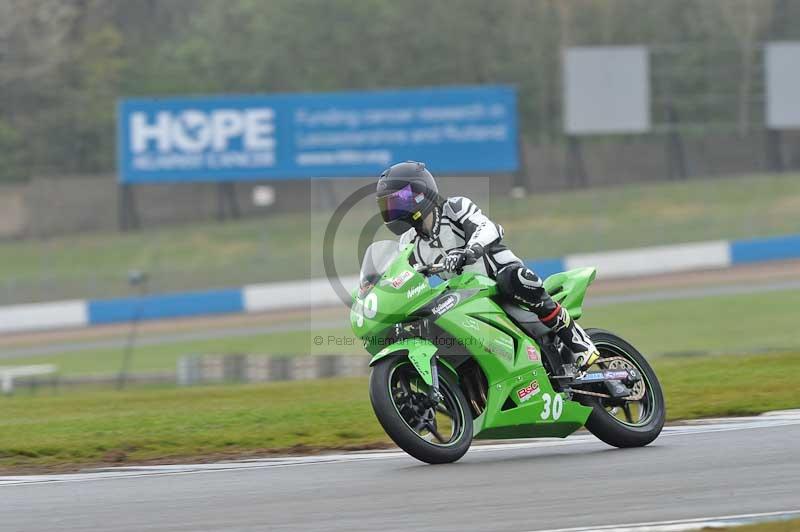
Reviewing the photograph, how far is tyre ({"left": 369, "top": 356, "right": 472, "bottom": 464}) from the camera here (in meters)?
7.38

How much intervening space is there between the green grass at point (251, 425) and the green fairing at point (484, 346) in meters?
1.56

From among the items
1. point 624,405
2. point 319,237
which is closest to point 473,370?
point 624,405

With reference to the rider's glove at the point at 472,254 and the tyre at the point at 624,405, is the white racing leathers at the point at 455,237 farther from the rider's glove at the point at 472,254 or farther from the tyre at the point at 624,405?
the tyre at the point at 624,405

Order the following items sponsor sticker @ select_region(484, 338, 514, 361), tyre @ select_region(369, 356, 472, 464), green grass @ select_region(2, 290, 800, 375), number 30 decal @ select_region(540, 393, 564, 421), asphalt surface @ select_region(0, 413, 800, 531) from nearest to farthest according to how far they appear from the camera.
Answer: asphalt surface @ select_region(0, 413, 800, 531) < tyre @ select_region(369, 356, 472, 464) < sponsor sticker @ select_region(484, 338, 514, 361) < number 30 decal @ select_region(540, 393, 564, 421) < green grass @ select_region(2, 290, 800, 375)

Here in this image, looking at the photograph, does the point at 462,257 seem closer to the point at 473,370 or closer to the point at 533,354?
the point at 473,370

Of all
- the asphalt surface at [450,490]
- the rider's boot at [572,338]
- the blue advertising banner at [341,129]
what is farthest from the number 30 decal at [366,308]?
the blue advertising banner at [341,129]

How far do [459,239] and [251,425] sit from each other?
118 inches

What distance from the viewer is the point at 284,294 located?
117 feet

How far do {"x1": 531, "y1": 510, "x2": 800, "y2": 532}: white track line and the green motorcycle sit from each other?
181 centimetres

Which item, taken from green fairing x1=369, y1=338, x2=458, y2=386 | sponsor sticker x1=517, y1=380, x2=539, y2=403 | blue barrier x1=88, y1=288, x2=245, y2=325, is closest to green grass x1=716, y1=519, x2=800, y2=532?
green fairing x1=369, y1=338, x2=458, y2=386

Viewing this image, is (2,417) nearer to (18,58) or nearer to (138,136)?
(138,136)

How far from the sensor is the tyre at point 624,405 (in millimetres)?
8195

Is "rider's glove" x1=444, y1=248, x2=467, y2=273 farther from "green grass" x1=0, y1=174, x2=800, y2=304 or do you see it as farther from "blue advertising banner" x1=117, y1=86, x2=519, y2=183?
"blue advertising banner" x1=117, y1=86, x2=519, y2=183

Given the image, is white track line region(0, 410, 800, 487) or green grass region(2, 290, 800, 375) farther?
green grass region(2, 290, 800, 375)
